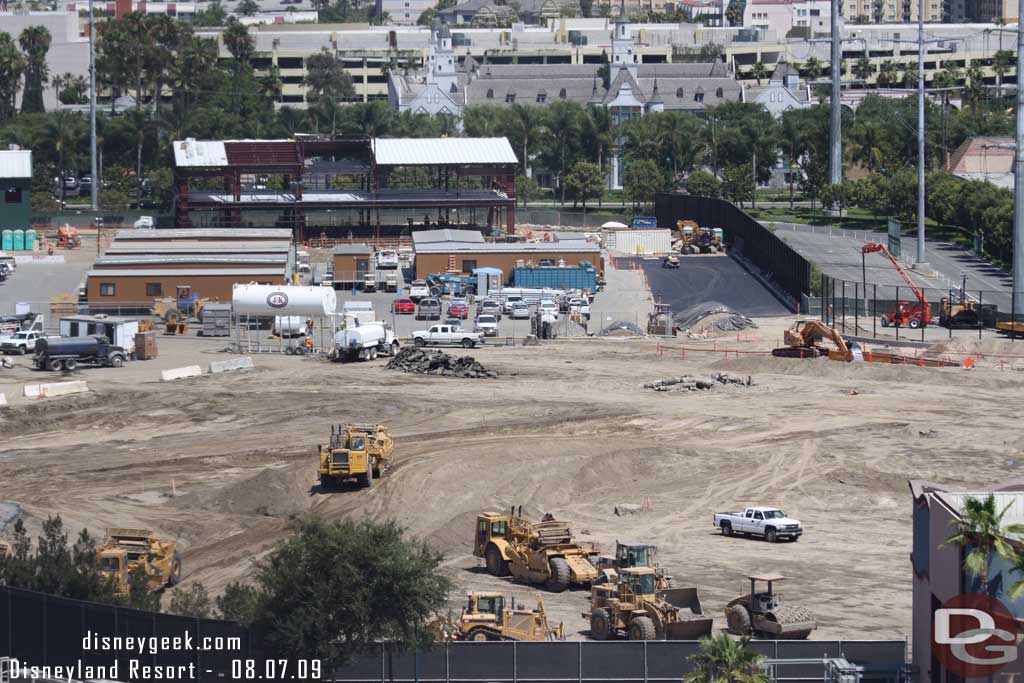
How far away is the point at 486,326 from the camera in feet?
279

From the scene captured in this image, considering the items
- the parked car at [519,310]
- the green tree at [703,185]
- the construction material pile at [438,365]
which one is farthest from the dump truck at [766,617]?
the green tree at [703,185]

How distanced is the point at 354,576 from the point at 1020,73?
212 ft

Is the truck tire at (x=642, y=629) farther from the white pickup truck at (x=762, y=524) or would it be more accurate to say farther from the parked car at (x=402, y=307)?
the parked car at (x=402, y=307)

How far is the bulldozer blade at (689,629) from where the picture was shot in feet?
115

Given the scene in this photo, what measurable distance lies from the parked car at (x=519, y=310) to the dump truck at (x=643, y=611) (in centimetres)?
5459

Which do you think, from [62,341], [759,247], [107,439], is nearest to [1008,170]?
[759,247]

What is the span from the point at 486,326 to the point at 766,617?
5005cm

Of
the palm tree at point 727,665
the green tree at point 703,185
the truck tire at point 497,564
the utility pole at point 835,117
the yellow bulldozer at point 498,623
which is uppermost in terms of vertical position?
the utility pole at point 835,117

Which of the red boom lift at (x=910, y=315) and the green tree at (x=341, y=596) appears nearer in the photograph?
the green tree at (x=341, y=596)

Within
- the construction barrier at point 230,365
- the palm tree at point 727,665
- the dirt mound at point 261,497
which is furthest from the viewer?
the construction barrier at point 230,365

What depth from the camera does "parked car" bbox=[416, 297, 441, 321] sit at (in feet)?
298

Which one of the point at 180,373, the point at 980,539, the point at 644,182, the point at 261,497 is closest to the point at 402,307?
the point at 180,373

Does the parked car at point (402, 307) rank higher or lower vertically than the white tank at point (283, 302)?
lower
